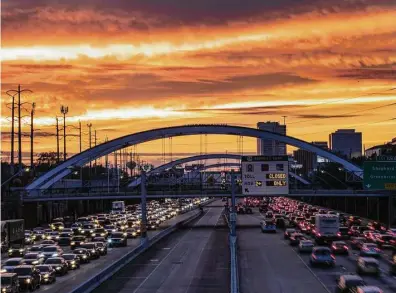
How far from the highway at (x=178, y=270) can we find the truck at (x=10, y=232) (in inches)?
455

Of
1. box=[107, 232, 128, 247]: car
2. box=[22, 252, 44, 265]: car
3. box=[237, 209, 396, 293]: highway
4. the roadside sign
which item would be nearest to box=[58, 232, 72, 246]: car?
box=[107, 232, 128, 247]: car

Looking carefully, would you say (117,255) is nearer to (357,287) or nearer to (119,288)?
(119,288)

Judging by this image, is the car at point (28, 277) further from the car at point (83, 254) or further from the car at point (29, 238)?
the car at point (29, 238)

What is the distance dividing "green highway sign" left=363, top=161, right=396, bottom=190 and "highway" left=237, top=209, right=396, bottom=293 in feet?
23.5

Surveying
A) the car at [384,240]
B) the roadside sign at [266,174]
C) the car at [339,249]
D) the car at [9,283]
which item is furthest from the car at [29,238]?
the car at [9,283]

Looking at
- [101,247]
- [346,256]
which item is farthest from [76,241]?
[346,256]

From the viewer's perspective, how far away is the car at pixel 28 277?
39.7 m

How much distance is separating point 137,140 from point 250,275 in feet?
237

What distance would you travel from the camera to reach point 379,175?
67062 mm

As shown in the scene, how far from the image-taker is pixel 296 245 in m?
72.9

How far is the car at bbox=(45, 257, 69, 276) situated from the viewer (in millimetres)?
47719

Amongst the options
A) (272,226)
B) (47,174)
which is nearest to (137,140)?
(47,174)

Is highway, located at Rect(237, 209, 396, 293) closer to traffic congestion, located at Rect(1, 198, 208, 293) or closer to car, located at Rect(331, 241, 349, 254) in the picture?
car, located at Rect(331, 241, 349, 254)

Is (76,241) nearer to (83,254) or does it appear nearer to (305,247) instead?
(83,254)
